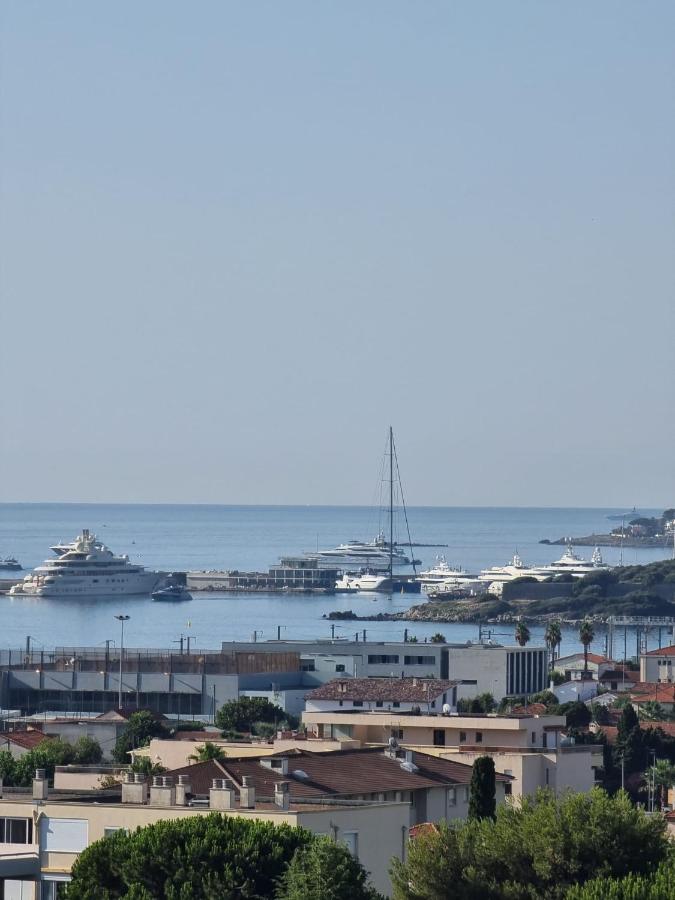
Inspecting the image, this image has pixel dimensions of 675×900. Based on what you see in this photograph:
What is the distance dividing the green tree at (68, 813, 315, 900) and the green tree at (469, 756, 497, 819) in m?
5.72

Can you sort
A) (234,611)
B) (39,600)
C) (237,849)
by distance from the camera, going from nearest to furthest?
(237,849), (234,611), (39,600)

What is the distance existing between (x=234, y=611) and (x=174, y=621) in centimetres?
989

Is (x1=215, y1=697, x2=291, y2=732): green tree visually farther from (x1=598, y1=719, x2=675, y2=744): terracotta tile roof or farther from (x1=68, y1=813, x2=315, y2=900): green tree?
(x1=68, y1=813, x2=315, y2=900): green tree

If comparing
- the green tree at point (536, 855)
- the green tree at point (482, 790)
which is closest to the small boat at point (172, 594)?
the green tree at point (482, 790)

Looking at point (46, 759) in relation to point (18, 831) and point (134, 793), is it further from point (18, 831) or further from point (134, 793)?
point (18, 831)

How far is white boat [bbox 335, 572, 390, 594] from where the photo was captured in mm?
131375

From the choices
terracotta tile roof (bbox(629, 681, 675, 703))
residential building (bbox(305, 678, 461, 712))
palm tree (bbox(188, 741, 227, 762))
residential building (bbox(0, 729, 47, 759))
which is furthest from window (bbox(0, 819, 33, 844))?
terracotta tile roof (bbox(629, 681, 675, 703))

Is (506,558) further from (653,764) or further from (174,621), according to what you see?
(653,764)

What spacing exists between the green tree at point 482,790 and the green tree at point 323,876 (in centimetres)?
583

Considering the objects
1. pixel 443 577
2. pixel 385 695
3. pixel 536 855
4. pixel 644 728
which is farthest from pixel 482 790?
pixel 443 577

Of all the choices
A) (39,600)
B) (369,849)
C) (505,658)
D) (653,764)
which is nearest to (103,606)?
(39,600)

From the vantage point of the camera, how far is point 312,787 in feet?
54.7

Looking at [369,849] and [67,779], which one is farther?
[67,779]

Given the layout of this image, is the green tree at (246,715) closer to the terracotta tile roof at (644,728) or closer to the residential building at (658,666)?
the terracotta tile roof at (644,728)
